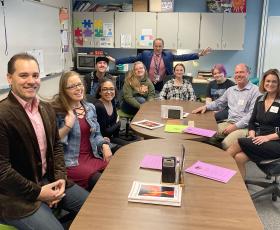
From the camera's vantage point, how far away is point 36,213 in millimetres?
1581

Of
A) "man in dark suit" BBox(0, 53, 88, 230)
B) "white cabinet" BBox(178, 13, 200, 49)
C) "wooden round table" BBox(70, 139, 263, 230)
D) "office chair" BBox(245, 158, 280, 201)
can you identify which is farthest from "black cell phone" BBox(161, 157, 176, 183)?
"white cabinet" BBox(178, 13, 200, 49)

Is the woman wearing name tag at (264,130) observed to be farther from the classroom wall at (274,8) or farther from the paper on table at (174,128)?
the classroom wall at (274,8)

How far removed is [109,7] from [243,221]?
5.37m

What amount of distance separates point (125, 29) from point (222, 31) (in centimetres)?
181

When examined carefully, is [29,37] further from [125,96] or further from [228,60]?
[228,60]

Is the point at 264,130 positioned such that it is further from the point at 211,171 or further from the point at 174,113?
the point at 211,171

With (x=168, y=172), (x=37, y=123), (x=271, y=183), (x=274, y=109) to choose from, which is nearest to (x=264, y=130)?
(x=274, y=109)

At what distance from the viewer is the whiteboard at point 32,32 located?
3799mm

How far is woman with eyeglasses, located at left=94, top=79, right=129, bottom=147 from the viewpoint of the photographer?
298cm

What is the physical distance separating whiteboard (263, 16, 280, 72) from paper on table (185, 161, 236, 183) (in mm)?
4695

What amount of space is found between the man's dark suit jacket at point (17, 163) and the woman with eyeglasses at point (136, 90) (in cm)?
244

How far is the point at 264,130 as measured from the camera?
294 cm

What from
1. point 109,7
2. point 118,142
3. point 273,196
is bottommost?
point 273,196

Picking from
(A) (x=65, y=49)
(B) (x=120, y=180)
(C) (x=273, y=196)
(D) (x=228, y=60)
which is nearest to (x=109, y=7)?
(A) (x=65, y=49)
